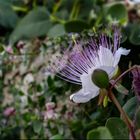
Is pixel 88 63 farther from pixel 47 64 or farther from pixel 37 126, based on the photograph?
pixel 47 64

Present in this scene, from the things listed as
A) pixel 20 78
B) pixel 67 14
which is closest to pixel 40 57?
pixel 20 78

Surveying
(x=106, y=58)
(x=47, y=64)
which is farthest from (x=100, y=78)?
(x=47, y=64)

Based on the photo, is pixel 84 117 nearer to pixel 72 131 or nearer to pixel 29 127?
pixel 72 131

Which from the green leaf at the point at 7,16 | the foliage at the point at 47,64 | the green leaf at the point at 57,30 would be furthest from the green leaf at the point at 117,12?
the green leaf at the point at 7,16

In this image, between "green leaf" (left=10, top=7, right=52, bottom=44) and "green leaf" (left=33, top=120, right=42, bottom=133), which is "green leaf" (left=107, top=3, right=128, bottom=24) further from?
"green leaf" (left=33, top=120, right=42, bottom=133)

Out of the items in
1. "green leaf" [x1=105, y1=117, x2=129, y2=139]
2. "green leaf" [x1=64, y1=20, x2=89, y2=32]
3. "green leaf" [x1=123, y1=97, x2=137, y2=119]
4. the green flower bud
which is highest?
"green leaf" [x1=64, y1=20, x2=89, y2=32]

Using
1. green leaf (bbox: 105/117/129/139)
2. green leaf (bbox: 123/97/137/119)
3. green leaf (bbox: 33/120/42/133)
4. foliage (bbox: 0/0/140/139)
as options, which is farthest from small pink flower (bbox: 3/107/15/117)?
green leaf (bbox: 105/117/129/139)
